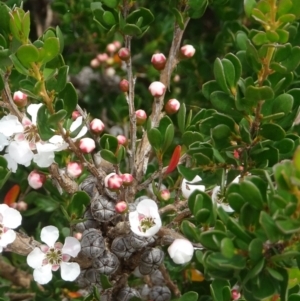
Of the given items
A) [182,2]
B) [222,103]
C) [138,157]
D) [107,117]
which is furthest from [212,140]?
[107,117]

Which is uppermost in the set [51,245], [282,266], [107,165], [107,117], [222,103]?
[222,103]

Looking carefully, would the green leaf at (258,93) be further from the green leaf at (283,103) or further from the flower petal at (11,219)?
the flower petal at (11,219)

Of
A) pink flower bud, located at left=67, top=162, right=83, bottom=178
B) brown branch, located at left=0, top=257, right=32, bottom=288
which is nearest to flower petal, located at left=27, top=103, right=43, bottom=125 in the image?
pink flower bud, located at left=67, top=162, right=83, bottom=178

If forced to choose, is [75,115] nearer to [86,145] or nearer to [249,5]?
[86,145]

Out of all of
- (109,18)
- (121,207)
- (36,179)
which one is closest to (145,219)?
(121,207)

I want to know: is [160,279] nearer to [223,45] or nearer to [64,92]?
[64,92]

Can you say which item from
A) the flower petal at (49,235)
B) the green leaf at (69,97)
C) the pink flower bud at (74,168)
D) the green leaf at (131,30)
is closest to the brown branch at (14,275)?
the flower petal at (49,235)
